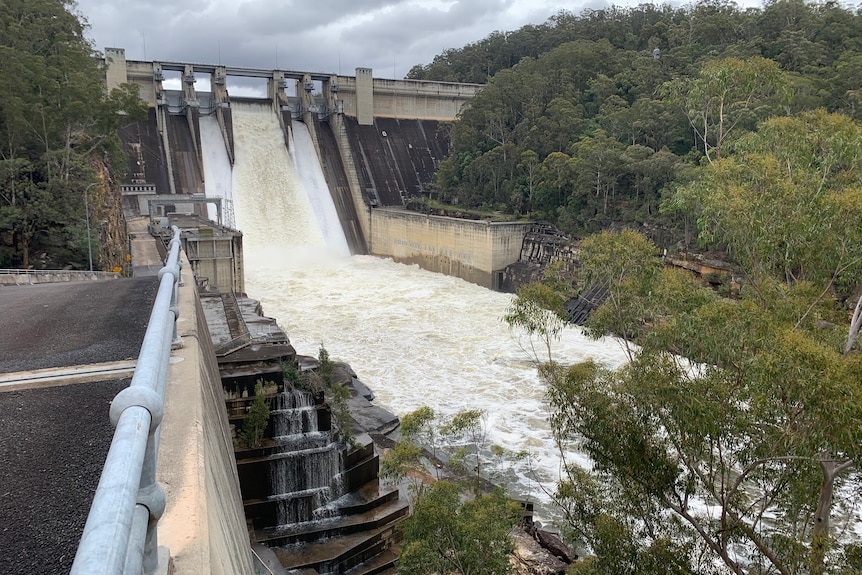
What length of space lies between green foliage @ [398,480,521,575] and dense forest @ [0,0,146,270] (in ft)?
49.5

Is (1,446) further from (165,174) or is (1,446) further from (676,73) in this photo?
(676,73)

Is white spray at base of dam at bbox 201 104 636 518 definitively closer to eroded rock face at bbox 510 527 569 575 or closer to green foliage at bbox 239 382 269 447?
eroded rock face at bbox 510 527 569 575

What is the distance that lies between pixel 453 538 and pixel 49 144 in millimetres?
21826

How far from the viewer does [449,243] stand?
29984 millimetres

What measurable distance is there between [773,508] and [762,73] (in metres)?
7.36

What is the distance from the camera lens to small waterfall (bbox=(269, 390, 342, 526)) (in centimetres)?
949

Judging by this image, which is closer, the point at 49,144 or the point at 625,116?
the point at 49,144

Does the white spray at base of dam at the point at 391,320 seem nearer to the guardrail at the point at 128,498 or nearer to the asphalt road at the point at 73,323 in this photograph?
the asphalt road at the point at 73,323

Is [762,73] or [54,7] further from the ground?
[54,7]

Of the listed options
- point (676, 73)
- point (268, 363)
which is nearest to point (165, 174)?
point (268, 363)

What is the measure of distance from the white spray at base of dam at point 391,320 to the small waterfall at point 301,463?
3655 millimetres

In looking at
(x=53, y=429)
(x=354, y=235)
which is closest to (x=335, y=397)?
(x=53, y=429)

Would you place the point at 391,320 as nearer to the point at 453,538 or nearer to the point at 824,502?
the point at 453,538

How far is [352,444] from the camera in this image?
10.3 metres
